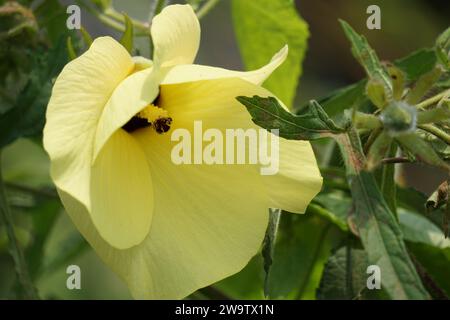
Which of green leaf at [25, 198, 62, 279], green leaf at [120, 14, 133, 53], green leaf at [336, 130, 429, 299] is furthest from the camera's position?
green leaf at [25, 198, 62, 279]

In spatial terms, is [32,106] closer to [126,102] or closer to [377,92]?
[126,102]

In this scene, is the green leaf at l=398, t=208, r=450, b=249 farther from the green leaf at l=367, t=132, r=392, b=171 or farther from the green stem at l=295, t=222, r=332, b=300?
the green leaf at l=367, t=132, r=392, b=171

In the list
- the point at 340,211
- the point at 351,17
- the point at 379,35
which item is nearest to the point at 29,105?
the point at 340,211

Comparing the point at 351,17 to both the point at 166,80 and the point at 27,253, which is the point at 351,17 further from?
the point at 166,80

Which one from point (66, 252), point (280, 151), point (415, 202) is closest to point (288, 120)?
point (280, 151)

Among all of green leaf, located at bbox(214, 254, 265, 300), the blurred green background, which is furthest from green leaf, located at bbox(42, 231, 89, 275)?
green leaf, located at bbox(214, 254, 265, 300)

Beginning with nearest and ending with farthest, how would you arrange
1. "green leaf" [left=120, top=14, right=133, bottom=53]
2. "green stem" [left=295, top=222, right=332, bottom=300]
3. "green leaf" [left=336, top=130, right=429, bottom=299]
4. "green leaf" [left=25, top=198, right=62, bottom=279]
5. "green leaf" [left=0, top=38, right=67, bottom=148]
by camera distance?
1. "green leaf" [left=336, top=130, right=429, bottom=299]
2. "green leaf" [left=120, top=14, right=133, bottom=53]
3. "green leaf" [left=0, top=38, right=67, bottom=148]
4. "green stem" [left=295, top=222, right=332, bottom=300]
5. "green leaf" [left=25, top=198, right=62, bottom=279]
